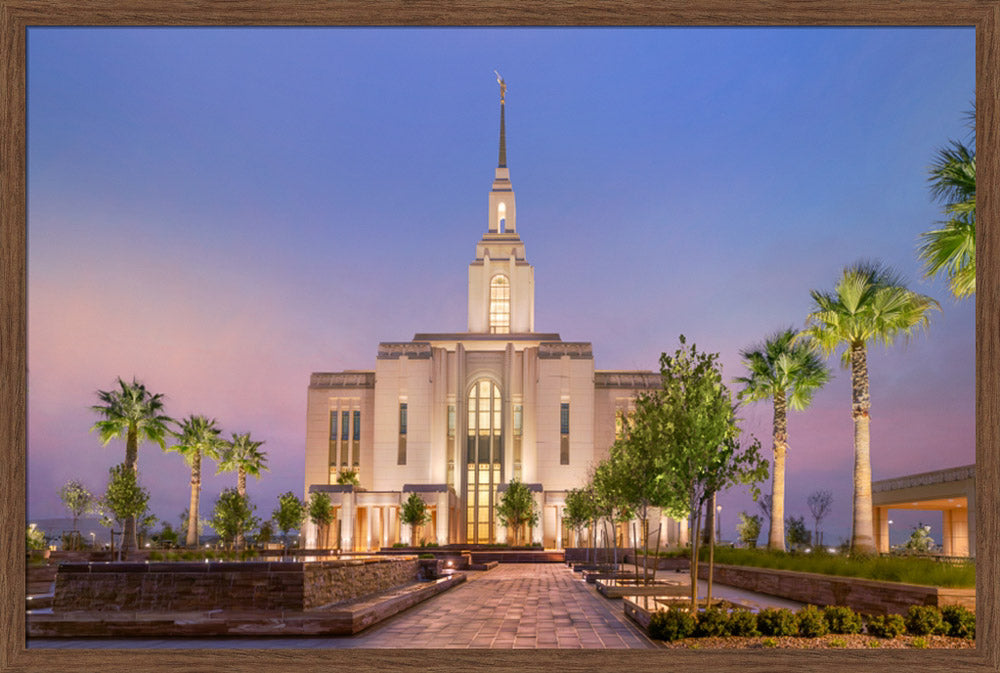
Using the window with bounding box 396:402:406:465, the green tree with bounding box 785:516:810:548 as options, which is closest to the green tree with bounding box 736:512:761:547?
the green tree with bounding box 785:516:810:548

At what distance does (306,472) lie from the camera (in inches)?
3009

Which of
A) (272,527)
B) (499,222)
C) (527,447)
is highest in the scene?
(499,222)

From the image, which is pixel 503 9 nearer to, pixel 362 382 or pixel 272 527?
pixel 272 527

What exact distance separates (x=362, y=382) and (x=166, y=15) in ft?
231

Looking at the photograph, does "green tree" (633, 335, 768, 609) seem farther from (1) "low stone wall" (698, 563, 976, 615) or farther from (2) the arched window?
(2) the arched window

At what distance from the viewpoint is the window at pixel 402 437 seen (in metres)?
73.8

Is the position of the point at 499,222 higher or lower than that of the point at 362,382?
higher

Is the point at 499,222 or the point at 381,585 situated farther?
the point at 499,222

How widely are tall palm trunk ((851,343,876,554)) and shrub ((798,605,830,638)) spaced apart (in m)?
12.9

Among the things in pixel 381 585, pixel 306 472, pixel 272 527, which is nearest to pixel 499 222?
pixel 306 472

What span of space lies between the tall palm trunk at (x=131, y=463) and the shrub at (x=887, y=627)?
31.7m

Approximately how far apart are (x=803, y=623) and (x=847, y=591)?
7351 mm

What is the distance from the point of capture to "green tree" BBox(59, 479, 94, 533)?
180ft

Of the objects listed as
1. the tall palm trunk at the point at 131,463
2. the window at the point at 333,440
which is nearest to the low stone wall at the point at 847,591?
the tall palm trunk at the point at 131,463
